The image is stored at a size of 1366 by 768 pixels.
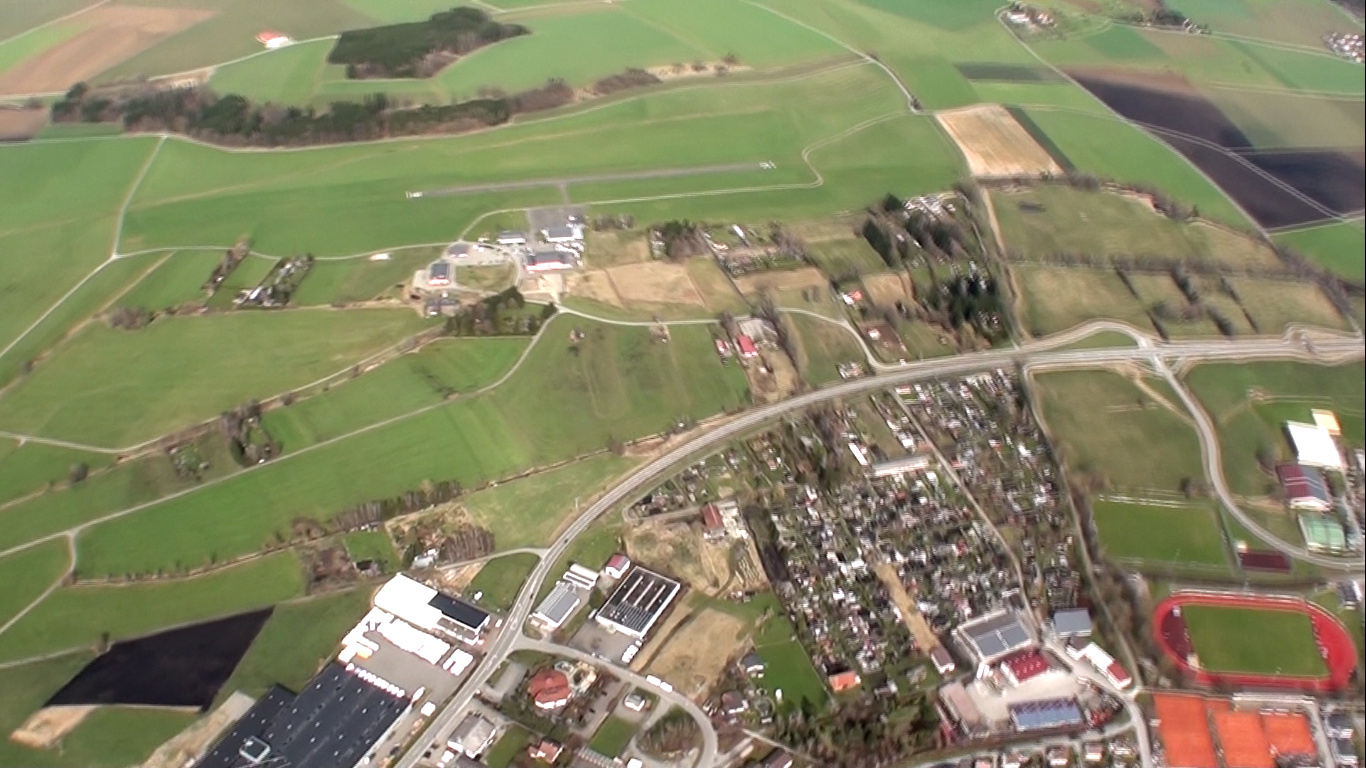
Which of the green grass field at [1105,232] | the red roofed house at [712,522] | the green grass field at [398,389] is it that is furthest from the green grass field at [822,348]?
the green grass field at [398,389]

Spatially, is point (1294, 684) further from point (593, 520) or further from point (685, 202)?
point (685, 202)

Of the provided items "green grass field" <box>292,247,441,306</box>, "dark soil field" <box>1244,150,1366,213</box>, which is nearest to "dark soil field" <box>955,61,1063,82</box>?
"dark soil field" <box>1244,150,1366,213</box>

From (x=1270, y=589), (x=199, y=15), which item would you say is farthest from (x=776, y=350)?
(x=199, y=15)

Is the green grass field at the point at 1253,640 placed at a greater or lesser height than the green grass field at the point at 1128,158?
lesser

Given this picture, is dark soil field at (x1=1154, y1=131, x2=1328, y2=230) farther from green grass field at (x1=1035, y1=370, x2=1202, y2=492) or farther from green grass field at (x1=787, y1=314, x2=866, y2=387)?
green grass field at (x1=787, y1=314, x2=866, y2=387)

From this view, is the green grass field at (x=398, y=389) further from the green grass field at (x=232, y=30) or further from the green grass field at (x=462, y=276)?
the green grass field at (x=232, y=30)

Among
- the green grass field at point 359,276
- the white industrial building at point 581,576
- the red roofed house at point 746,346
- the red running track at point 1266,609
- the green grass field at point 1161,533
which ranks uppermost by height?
the green grass field at point 359,276

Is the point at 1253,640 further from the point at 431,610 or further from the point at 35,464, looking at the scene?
the point at 35,464
